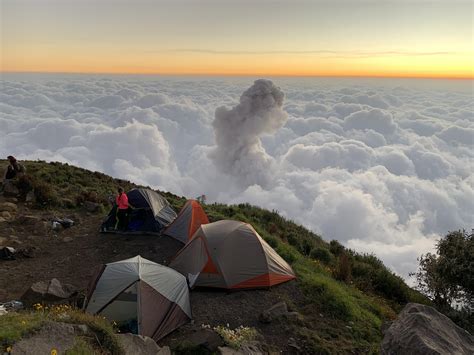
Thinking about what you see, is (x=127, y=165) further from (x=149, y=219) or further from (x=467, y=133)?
(x=467, y=133)

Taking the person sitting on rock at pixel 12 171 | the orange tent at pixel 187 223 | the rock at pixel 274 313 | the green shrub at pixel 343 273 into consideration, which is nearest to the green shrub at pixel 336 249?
the green shrub at pixel 343 273

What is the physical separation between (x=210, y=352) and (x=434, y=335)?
429cm

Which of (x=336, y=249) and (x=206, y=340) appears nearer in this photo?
(x=206, y=340)

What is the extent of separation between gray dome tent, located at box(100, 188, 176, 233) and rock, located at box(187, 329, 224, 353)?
6963 millimetres

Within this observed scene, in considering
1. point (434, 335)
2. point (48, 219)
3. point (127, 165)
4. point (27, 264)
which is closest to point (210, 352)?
point (434, 335)

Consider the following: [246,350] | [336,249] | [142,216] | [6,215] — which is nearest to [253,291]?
[246,350]

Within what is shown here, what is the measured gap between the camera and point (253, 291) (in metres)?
10.2

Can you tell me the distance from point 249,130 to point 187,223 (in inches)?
3336

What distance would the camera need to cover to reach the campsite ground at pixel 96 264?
8.69 metres

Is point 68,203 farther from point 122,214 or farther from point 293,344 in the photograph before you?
point 293,344

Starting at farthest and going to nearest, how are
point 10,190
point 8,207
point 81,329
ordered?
point 10,190 → point 8,207 → point 81,329

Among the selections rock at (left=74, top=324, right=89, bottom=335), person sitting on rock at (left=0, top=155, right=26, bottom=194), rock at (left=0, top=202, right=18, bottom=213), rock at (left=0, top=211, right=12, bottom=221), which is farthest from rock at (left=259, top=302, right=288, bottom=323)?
person sitting on rock at (left=0, top=155, right=26, bottom=194)

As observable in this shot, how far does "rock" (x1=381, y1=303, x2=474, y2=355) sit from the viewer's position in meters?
6.52

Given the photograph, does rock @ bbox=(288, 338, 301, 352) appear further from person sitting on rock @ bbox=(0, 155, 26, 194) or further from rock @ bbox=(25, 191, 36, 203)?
person sitting on rock @ bbox=(0, 155, 26, 194)
